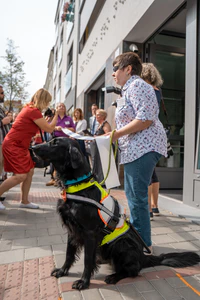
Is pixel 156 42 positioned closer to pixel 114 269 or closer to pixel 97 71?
pixel 97 71

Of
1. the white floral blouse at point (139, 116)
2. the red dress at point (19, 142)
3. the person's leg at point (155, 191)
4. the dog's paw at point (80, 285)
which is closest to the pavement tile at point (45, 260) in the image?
the dog's paw at point (80, 285)

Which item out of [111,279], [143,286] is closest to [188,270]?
[143,286]

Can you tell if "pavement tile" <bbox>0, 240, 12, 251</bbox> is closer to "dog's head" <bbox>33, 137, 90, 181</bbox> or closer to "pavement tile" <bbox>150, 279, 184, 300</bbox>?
"dog's head" <bbox>33, 137, 90, 181</bbox>

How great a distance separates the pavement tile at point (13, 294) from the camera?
1.75m

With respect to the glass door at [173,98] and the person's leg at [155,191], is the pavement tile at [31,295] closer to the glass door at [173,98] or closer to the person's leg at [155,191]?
the person's leg at [155,191]

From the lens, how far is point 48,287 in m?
1.89

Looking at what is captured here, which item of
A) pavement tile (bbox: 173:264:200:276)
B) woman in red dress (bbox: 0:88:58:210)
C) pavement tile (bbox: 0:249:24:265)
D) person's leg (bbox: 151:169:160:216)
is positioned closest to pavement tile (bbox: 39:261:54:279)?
pavement tile (bbox: 0:249:24:265)

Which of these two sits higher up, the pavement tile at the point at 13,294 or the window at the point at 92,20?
the window at the point at 92,20

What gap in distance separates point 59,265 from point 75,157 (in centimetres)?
114

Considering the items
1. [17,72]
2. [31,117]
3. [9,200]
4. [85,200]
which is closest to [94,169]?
[85,200]

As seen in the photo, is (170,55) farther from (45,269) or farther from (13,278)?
(13,278)

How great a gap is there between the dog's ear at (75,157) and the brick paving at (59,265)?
984 mm

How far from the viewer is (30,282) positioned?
196cm

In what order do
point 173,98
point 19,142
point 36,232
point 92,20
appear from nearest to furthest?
point 36,232
point 19,142
point 173,98
point 92,20
